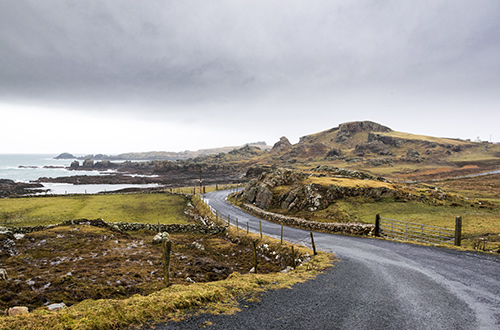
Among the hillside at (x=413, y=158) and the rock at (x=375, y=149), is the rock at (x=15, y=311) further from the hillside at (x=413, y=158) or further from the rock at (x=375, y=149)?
the rock at (x=375, y=149)

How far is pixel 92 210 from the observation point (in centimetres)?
4141

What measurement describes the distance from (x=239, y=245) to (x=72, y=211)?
1264 inches

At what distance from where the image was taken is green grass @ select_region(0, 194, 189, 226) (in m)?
36.2

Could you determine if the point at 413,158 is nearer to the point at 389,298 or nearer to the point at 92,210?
the point at 389,298

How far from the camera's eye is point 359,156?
172 metres

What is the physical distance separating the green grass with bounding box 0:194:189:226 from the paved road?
30.3 metres

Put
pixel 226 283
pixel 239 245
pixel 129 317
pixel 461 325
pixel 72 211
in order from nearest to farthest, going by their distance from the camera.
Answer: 1. pixel 129 317
2. pixel 461 325
3. pixel 226 283
4. pixel 239 245
5. pixel 72 211

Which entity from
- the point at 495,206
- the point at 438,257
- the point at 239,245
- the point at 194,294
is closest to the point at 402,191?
the point at 495,206

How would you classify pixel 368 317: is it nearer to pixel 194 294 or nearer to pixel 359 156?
pixel 194 294

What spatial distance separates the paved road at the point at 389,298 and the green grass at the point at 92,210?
99.4ft

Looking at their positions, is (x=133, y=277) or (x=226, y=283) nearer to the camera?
(x=226, y=283)

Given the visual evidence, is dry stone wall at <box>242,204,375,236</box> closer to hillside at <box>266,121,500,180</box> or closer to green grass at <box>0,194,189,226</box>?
green grass at <box>0,194,189,226</box>

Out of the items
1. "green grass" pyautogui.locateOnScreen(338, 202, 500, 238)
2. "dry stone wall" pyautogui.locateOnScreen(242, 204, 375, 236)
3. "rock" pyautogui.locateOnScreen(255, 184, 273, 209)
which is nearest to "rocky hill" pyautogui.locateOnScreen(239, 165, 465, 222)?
"rock" pyautogui.locateOnScreen(255, 184, 273, 209)

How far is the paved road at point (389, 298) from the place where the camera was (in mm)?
8781
